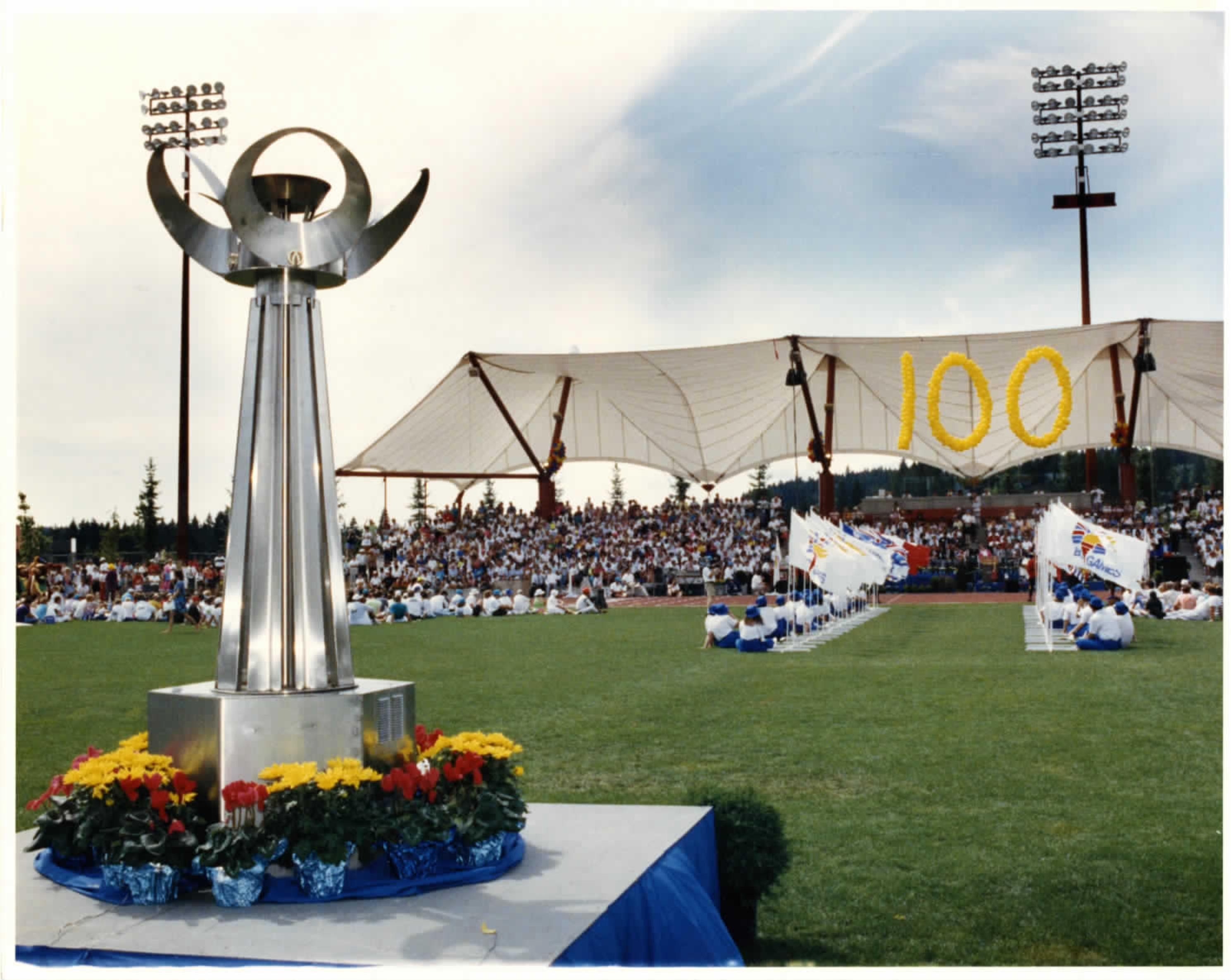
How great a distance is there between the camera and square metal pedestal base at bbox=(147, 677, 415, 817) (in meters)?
4.61

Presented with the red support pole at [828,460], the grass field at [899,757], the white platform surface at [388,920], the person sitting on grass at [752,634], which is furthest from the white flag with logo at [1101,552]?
the red support pole at [828,460]

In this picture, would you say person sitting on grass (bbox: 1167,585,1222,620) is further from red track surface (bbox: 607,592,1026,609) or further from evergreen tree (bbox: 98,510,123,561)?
evergreen tree (bbox: 98,510,123,561)

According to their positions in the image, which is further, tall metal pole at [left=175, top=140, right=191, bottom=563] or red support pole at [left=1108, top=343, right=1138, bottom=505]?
red support pole at [left=1108, top=343, right=1138, bottom=505]

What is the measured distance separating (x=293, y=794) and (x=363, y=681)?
3.07 ft

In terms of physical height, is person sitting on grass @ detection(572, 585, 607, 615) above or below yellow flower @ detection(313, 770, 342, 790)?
below

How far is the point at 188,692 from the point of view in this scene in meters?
4.80

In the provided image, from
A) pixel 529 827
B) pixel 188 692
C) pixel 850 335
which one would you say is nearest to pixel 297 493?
pixel 188 692

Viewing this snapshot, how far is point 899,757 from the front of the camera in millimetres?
8156

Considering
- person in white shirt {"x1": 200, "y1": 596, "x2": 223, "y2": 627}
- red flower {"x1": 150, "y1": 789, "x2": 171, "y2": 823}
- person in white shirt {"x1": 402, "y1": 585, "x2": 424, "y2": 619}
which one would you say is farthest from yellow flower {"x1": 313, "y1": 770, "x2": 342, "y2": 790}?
person in white shirt {"x1": 402, "y1": 585, "x2": 424, "y2": 619}

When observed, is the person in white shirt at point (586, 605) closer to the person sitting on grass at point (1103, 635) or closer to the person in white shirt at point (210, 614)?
the person in white shirt at point (210, 614)

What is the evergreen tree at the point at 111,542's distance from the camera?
97.3 feet

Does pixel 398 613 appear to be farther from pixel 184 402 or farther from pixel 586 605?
pixel 184 402

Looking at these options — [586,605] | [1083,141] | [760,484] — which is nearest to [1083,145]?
[1083,141]

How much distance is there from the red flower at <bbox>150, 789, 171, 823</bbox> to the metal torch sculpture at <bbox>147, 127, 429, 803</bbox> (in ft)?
0.76
